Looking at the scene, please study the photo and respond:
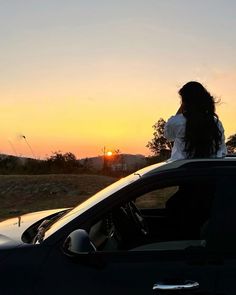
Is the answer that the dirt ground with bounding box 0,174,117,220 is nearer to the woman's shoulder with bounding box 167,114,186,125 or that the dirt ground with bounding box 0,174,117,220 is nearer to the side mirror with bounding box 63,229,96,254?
the woman's shoulder with bounding box 167,114,186,125

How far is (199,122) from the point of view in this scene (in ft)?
16.6

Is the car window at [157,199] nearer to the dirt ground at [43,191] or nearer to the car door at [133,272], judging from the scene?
the car door at [133,272]

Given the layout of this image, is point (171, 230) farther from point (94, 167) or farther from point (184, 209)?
point (94, 167)

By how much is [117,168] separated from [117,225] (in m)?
20.0

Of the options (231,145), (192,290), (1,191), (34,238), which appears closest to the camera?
(192,290)

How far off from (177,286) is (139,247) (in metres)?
0.42

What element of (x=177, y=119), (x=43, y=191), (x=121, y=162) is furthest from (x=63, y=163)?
(x=177, y=119)

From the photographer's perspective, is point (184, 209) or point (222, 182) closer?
point (222, 182)

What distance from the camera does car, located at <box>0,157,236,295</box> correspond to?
131 inches

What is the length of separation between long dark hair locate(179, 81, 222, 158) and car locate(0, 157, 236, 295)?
1.00m

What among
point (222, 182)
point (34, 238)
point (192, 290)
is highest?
point (222, 182)

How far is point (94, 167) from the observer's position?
2561 cm

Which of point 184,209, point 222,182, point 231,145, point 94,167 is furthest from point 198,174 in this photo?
point 94,167

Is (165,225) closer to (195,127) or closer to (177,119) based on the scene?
(195,127)
